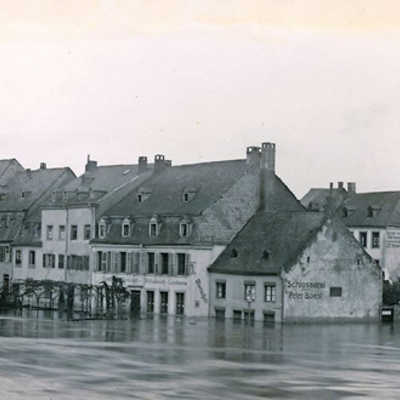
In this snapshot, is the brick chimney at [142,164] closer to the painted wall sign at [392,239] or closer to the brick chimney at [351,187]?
the painted wall sign at [392,239]

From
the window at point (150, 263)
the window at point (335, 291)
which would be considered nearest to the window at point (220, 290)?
the window at point (150, 263)

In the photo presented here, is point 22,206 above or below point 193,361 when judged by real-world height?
above

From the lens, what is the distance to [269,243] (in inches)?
3219

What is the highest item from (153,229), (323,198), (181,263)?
(323,198)

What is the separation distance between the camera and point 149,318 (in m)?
81.4

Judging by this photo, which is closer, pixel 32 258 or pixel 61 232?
pixel 61 232

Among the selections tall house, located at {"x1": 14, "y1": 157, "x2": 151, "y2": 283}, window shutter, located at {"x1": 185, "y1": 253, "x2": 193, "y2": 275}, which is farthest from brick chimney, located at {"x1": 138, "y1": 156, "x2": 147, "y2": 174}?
window shutter, located at {"x1": 185, "y1": 253, "x2": 193, "y2": 275}

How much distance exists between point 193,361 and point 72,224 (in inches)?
2008

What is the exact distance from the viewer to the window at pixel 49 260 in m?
101

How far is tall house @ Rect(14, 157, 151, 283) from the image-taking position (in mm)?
96312

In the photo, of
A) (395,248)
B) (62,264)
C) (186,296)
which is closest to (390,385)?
(186,296)

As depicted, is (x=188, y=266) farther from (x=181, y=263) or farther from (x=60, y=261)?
(x=60, y=261)

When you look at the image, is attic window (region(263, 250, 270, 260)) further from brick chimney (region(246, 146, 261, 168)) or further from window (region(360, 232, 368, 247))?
window (region(360, 232, 368, 247))

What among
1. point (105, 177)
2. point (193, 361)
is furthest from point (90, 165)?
point (193, 361)
